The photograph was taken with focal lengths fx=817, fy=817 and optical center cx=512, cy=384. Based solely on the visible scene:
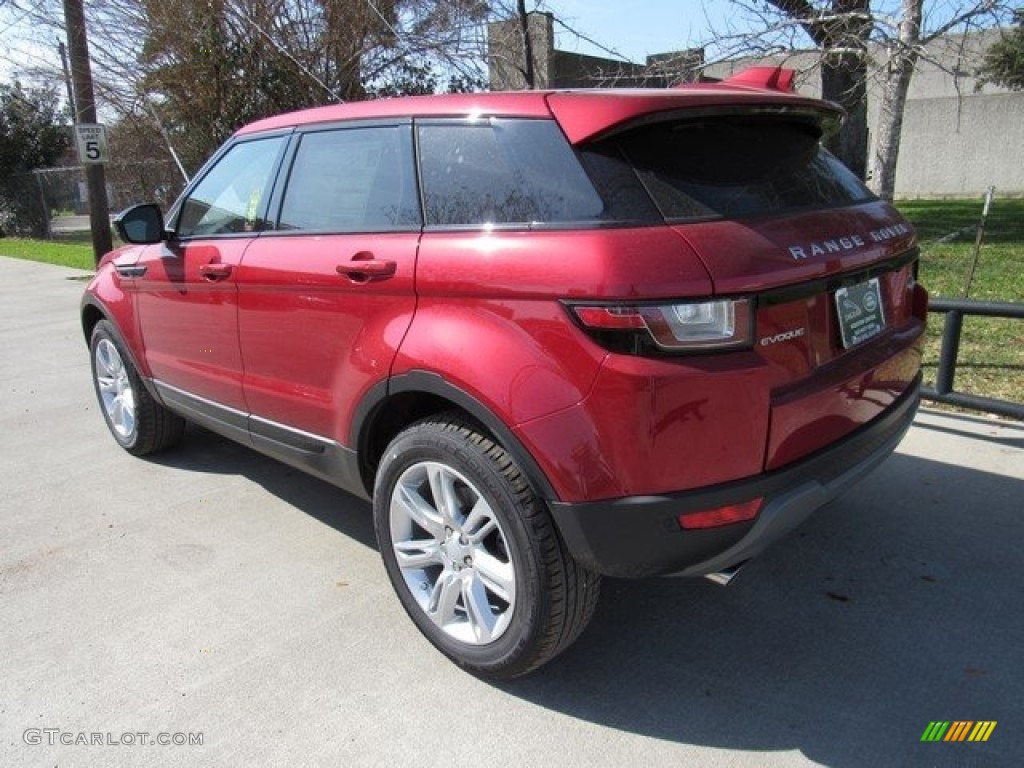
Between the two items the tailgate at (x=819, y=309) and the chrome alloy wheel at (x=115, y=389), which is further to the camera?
the chrome alloy wheel at (x=115, y=389)

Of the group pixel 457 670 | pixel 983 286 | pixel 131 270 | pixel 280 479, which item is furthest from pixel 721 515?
pixel 983 286

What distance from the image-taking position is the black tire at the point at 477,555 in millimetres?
2408

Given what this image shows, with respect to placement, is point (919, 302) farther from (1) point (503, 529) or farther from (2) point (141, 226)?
(2) point (141, 226)

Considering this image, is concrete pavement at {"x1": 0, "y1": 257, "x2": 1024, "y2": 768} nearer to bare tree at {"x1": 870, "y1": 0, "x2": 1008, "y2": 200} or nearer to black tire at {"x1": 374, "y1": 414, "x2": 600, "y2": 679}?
black tire at {"x1": 374, "y1": 414, "x2": 600, "y2": 679}

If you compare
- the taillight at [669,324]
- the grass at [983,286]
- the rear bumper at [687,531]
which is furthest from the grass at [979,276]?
the taillight at [669,324]

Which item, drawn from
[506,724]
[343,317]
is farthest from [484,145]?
[506,724]

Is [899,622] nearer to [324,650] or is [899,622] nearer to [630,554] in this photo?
[630,554]

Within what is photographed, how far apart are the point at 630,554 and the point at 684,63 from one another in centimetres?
546

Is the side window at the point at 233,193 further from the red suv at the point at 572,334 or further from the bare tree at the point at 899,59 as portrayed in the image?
the bare tree at the point at 899,59

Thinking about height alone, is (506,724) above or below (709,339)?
below

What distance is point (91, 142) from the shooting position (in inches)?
503

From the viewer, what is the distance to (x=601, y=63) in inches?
396

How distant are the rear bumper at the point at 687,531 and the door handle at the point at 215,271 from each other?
1.98m

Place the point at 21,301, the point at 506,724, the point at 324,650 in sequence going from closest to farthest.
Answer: the point at 506,724 → the point at 324,650 → the point at 21,301
